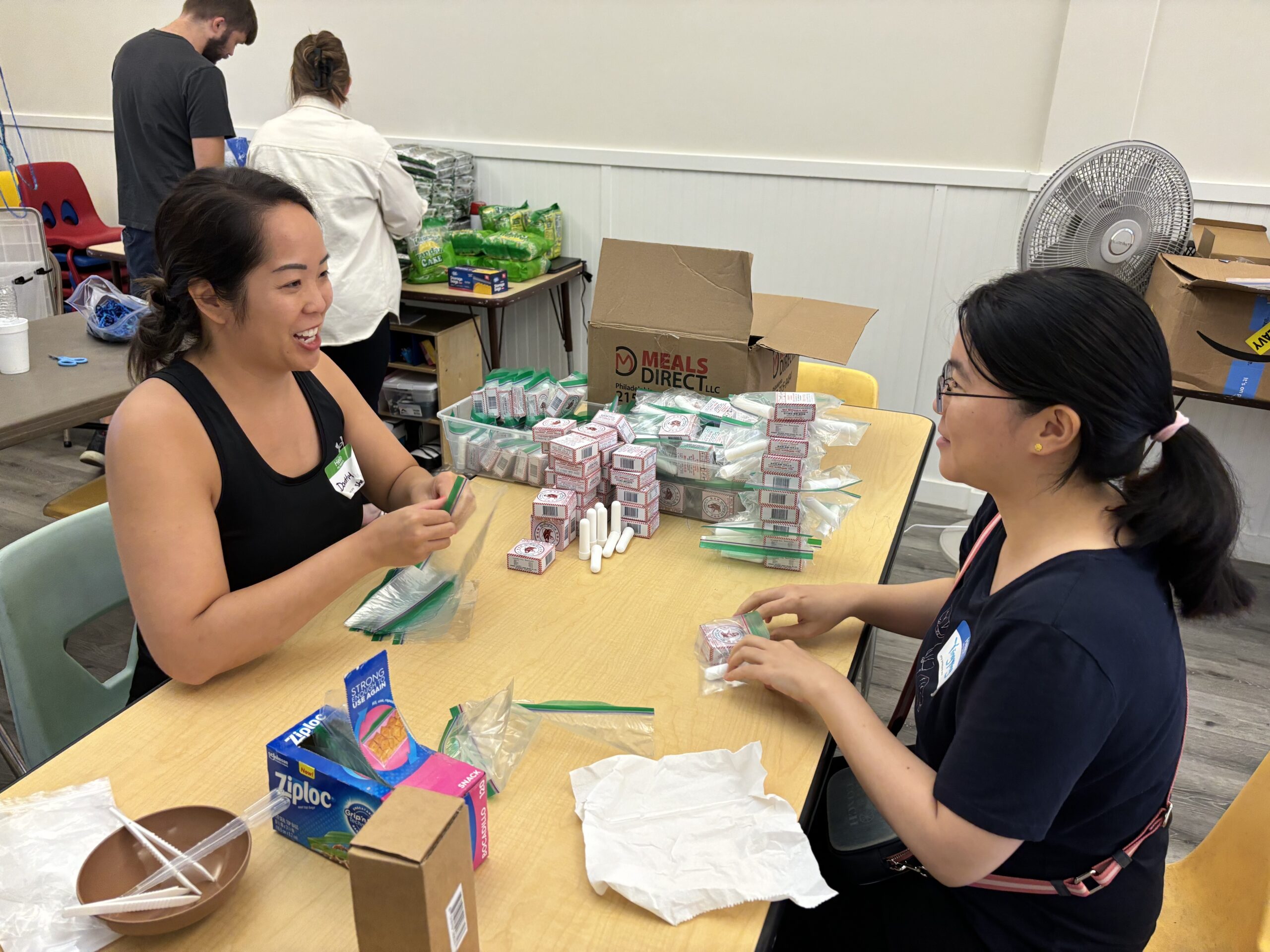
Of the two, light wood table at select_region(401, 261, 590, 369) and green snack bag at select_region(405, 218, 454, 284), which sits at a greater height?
green snack bag at select_region(405, 218, 454, 284)

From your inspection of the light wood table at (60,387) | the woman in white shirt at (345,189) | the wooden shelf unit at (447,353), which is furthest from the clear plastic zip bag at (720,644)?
the wooden shelf unit at (447,353)

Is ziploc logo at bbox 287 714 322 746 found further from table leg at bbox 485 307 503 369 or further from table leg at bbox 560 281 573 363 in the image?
table leg at bbox 560 281 573 363

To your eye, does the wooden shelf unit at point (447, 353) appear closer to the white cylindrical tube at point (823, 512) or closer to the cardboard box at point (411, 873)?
the white cylindrical tube at point (823, 512)

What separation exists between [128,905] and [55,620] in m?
0.74

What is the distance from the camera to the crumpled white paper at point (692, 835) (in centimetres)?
83

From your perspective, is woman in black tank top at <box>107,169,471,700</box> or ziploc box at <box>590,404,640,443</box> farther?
ziploc box at <box>590,404,640,443</box>

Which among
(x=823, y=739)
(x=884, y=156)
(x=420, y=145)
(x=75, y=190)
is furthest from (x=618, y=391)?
(x=75, y=190)

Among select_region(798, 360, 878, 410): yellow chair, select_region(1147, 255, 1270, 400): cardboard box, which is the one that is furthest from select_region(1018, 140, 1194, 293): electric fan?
select_region(798, 360, 878, 410): yellow chair

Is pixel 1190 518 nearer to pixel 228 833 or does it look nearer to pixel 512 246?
pixel 228 833

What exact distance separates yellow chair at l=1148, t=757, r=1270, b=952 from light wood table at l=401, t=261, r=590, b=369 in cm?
286

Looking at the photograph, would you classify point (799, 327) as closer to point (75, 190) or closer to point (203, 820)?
point (203, 820)

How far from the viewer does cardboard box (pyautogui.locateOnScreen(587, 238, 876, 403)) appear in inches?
70.6

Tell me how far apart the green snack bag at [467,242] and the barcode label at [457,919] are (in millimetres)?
3351

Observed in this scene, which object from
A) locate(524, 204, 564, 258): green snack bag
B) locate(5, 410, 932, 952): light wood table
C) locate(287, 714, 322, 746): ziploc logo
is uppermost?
locate(524, 204, 564, 258): green snack bag
